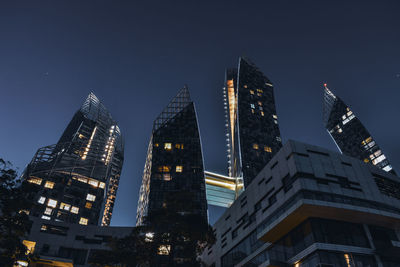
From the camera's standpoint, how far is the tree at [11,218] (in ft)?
80.4

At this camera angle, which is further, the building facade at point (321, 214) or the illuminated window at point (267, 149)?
the illuminated window at point (267, 149)

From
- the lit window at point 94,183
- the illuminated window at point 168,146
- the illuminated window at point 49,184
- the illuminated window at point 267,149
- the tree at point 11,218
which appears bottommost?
the tree at point 11,218

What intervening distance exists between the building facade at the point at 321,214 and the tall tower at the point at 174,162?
1624 inches

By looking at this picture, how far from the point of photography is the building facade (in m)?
36.0

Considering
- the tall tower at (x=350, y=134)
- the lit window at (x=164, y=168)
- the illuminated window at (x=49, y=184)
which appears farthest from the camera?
the tall tower at (x=350, y=134)

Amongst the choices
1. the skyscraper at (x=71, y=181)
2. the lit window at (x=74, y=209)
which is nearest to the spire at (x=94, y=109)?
the skyscraper at (x=71, y=181)

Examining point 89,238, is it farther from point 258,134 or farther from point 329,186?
point 258,134

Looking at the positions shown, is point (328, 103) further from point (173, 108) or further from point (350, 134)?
point (173, 108)

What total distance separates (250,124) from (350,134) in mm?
59248

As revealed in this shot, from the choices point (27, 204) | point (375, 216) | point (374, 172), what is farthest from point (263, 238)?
point (27, 204)

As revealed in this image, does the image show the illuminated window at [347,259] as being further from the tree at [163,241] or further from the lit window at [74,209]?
the lit window at [74,209]

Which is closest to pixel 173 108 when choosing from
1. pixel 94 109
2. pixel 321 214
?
pixel 94 109

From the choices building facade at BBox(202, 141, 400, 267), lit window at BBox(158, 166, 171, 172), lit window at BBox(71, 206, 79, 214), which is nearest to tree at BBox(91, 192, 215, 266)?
building facade at BBox(202, 141, 400, 267)

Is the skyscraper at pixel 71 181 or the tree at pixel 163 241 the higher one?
the skyscraper at pixel 71 181
